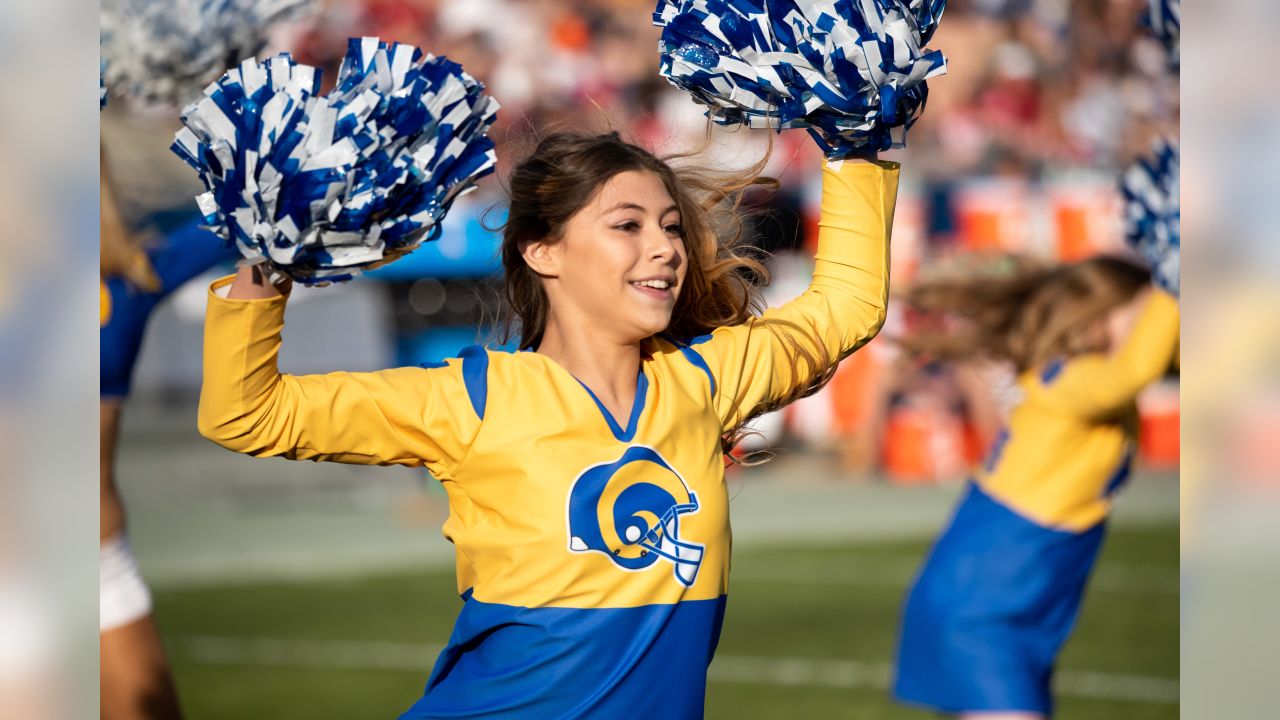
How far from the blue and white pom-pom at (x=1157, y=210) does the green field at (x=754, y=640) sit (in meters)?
2.23

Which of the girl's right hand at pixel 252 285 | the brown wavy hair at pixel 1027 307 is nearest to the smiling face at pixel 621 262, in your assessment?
the girl's right hand at pixel 252 285

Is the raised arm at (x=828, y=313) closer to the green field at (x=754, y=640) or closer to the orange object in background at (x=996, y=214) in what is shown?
the green field at (x=754, y=640)

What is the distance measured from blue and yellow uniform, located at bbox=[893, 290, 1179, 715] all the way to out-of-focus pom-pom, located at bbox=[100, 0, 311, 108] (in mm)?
2344

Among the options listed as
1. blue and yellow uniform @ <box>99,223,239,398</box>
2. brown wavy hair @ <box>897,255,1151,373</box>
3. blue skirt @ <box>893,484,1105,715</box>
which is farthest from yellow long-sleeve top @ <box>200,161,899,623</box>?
brown wavy hair @ <box>897,255,1151,373</box>

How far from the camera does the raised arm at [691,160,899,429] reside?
238 cm

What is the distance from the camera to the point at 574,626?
6.95 ft

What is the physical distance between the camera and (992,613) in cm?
412

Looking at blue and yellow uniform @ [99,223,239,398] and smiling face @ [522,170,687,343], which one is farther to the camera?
blue and yellow uniform @ [99,223,239,398]

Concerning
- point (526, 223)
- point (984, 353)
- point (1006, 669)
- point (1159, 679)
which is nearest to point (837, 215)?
point (526, 223)

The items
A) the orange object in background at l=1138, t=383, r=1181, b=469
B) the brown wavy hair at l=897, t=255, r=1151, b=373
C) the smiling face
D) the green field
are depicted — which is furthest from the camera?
the orange object in background at l=1138, t=383, r=1181, b=469

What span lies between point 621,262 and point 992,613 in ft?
7.46

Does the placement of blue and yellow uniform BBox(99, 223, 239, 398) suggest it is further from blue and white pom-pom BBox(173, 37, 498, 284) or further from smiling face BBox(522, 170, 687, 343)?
blue and white pom-pom BBox(173, 37, 498, 284)
